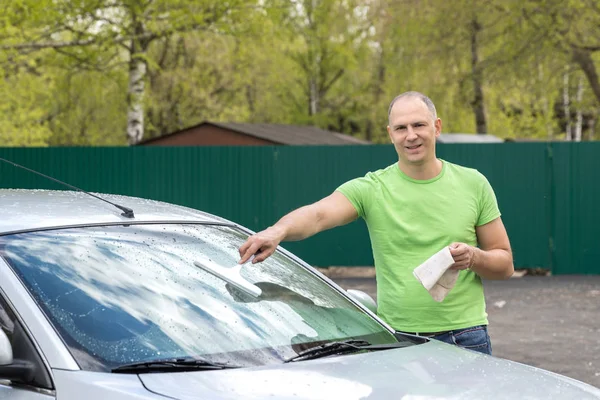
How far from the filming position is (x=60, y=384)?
316cm

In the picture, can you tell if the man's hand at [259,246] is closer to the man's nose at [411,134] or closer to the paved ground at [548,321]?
the man's nose at [411,134]

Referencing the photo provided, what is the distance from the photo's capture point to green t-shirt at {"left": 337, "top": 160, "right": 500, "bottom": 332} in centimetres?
447

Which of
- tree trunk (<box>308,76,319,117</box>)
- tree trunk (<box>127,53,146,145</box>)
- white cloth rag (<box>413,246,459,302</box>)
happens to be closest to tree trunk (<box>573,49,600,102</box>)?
tree trunk (<box>127,53,146,145</box>)

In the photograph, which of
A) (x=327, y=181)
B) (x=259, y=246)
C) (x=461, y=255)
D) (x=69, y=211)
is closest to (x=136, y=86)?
(x=327, y=181)

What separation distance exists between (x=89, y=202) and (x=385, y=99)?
4150 centimetres

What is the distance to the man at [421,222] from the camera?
14.6ft

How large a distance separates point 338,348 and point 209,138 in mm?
23875

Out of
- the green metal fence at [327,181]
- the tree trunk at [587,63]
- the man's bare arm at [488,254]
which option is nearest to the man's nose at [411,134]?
the man's bare arm at [488,254]

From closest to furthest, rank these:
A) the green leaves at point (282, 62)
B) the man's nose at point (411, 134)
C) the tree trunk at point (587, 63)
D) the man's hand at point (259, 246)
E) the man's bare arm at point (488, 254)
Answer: the man's hand at point (259, 246) < the man's bare arm at point (488, 254) < the man's nose at point (411, 134) < the green leaves at point (282, 62) < the tree trunk at point (587, 63)

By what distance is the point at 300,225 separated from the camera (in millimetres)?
4203

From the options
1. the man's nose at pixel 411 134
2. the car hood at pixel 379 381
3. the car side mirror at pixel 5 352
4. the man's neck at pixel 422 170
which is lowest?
the car hood at pixel 379 381

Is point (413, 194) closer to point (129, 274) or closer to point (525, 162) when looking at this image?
point (129, 274)

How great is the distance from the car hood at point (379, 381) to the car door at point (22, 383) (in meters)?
0.28

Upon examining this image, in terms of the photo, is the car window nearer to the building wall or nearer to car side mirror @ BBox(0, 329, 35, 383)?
car side mirror @ BBox(0, 329, 35, 383)
